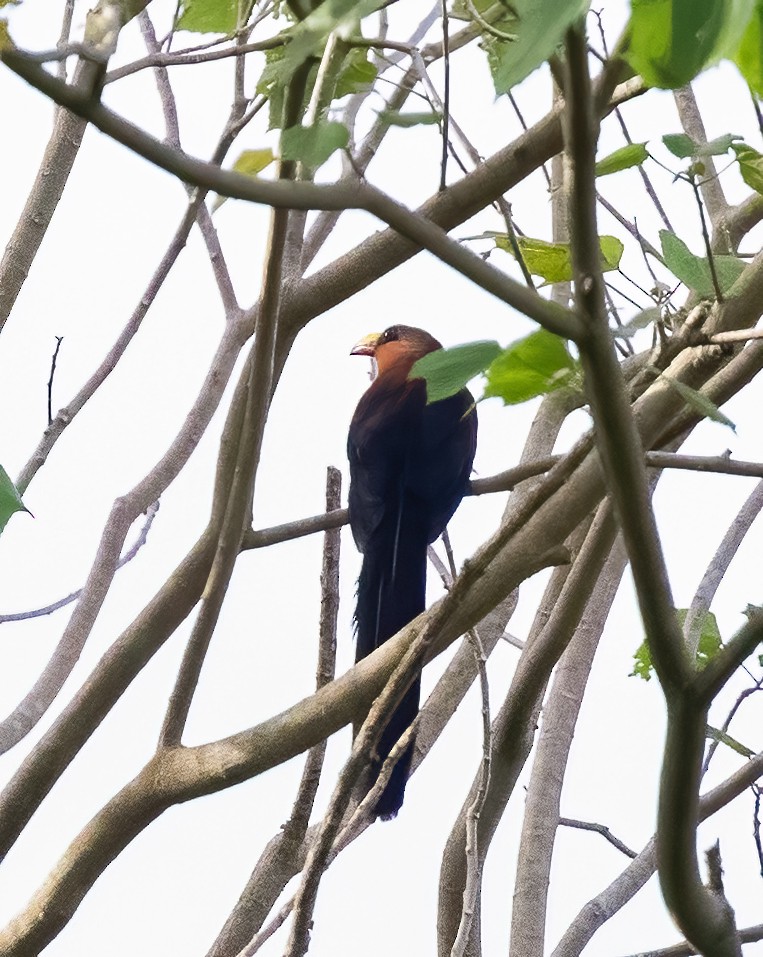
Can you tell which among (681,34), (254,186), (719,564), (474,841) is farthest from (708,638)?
(681,34)

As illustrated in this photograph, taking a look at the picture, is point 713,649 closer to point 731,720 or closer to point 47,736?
point 731,720

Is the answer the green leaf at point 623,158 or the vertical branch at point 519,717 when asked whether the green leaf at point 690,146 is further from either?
the vertical branch at point 519,717

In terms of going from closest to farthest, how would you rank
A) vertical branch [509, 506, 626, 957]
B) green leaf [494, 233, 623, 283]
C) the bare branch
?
green leaf [494, 233, 623, 283], the bare branch, vertical branch [509, 506, 626, 957]

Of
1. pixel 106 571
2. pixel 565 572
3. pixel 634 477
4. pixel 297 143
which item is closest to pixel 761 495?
pixel 565 572

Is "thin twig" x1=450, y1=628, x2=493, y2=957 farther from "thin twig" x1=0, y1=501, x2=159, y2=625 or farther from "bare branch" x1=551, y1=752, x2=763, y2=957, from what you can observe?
"thin twig" x1=0, y1=501, x2=159, y2=625

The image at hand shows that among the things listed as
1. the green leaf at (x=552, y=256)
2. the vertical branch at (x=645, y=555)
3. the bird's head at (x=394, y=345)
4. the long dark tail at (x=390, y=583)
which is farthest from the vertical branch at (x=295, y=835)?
the bird's head at (x=394, y=345)

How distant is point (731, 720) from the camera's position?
6.32ft

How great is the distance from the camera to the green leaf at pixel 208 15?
158 centimetres

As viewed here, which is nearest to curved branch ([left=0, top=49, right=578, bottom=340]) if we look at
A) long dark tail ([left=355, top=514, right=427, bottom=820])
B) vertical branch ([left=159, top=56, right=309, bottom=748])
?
vertical branch ([left=159, top=56, right=309, bottom=748])

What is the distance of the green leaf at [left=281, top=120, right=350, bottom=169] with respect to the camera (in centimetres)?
88

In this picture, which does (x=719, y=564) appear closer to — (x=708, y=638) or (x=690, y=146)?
(x=708, y=638)

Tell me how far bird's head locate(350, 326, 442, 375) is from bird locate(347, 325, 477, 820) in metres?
0.37

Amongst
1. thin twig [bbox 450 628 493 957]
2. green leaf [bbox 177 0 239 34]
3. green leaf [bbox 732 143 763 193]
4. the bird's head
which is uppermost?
the bird's head

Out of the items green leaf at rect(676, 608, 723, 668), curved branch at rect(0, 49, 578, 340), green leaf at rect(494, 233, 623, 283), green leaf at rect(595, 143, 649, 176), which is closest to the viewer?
curved branch at rect(0, 49, 578, 340)
